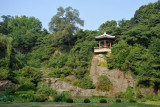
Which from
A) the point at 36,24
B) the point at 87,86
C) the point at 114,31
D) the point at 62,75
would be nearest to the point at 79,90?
the point at 87,86

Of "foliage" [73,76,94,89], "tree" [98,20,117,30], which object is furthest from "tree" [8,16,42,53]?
"foliage" [73,76,94,89]

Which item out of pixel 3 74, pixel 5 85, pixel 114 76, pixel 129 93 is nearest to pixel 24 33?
pixel 3 74

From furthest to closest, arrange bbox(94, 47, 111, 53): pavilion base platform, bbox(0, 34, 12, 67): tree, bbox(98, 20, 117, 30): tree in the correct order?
bbox(98, 20, 117, 30): tree, bbox(94, 47, 111, 53): pavilion base platform, bbox(0, 34, 12, 67): tree

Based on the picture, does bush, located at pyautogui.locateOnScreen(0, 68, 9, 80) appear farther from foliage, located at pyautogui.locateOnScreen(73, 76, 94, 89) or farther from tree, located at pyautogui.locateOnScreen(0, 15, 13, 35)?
tree, located at pyautogui.locateOnScreen(0, 15, 13, 35)

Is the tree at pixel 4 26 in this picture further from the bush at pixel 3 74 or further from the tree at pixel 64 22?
the bush at pixel 3 74

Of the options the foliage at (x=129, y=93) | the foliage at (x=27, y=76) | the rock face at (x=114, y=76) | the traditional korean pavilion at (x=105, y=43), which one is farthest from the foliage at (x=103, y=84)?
the foliage at (x=27, y=76)

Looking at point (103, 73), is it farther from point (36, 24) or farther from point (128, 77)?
point (36, 24)

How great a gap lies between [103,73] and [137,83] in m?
4.66

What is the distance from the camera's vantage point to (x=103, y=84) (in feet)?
70.5

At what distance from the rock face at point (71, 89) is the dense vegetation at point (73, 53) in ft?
2.79

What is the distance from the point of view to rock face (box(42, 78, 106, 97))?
20656 mm

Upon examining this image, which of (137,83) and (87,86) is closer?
(137,83)

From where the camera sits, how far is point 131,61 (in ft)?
70.3

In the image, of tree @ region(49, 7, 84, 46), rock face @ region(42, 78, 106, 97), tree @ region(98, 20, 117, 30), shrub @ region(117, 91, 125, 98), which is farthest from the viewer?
tree @ region(98, 20, 117, 30)
